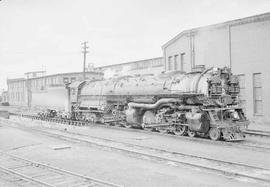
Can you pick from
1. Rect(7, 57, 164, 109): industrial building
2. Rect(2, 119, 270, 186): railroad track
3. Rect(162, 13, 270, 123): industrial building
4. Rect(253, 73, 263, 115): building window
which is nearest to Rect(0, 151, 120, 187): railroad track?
Rect(2, 119, 270, 186): railroad track

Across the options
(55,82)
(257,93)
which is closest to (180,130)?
(257,93)

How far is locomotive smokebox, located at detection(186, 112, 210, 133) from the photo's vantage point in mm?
15258

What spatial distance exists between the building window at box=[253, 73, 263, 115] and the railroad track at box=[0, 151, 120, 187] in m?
18.4

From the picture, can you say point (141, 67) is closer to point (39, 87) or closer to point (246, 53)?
point (39, 87)

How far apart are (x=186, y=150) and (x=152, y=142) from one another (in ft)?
7.62

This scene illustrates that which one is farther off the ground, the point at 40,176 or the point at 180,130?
the point at 180,130

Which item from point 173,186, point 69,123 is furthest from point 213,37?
point 173,186

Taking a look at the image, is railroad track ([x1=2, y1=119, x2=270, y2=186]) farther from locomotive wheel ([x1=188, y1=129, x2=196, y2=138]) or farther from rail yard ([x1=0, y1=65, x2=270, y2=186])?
locomotive wheel ([x1=188, y1=129, x2=196, y2=138])

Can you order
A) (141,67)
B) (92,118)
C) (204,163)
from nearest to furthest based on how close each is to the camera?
(204,163), (92,118), (141,67)

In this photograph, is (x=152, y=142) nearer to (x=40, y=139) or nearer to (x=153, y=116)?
(x=153, y=116)

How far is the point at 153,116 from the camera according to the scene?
60.3 feet

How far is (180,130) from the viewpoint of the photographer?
16797 millimetres

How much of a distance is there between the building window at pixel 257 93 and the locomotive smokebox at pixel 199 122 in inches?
439

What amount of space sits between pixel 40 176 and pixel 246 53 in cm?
1995
